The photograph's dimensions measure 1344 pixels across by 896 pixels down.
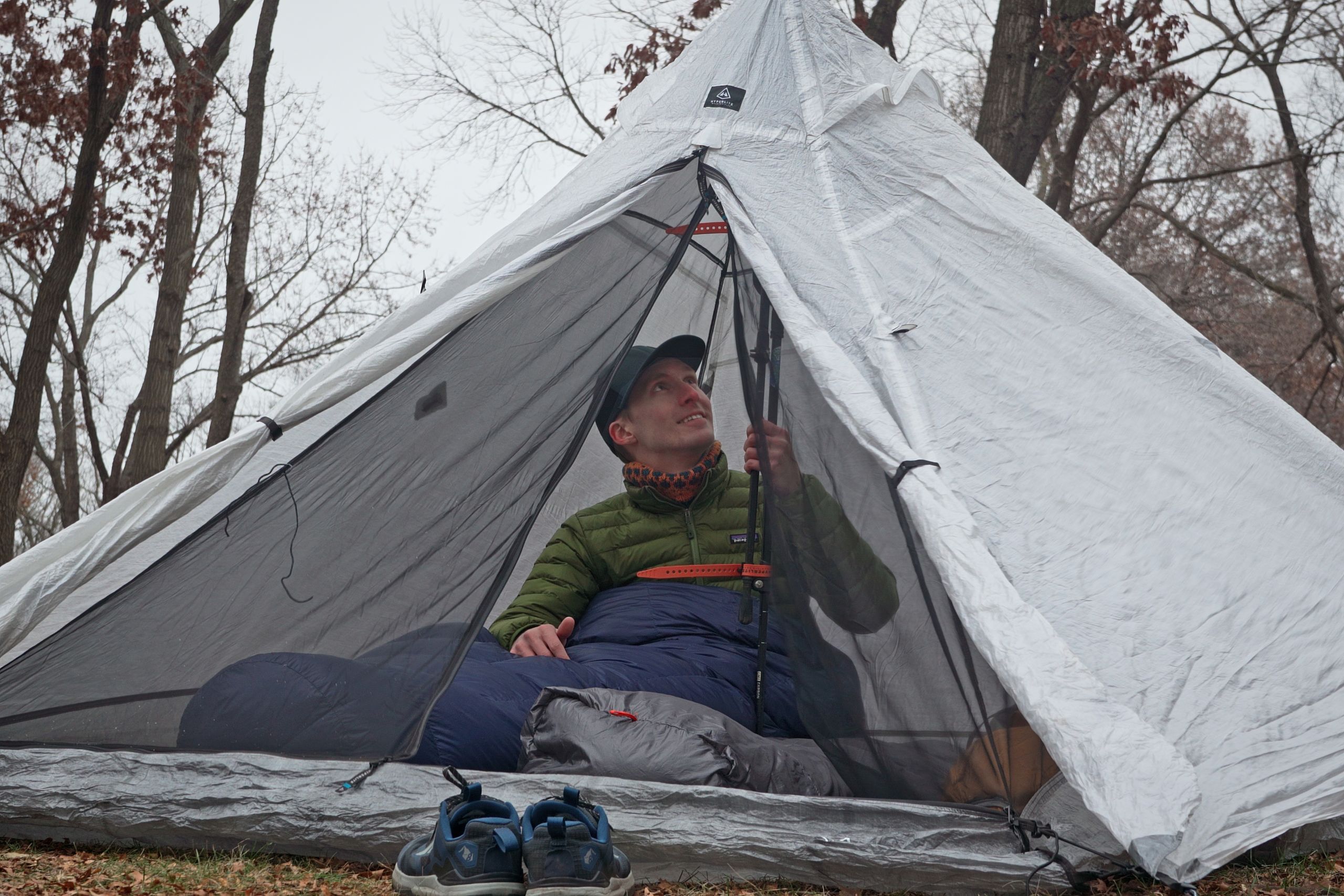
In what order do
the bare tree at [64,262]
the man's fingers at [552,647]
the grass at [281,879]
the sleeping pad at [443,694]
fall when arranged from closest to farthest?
the grass at [281,879], the sleeping pad at [443,694], the man's fingers at [552,647], the bare tree at [64,262]

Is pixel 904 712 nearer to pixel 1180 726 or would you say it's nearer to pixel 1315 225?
pixel 1180 726

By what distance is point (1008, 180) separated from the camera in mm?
3197

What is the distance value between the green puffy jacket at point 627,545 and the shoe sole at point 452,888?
4.06 ft

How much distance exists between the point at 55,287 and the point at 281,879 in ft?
14.5

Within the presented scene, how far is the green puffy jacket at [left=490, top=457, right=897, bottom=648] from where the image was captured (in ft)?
10.3

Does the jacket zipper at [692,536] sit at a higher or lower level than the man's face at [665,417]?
lower

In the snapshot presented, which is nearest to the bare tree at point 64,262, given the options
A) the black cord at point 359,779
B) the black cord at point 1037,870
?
the black cord at point 359,779

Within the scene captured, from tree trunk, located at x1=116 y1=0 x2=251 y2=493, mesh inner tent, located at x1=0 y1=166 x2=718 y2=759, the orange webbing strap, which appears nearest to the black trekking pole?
the orange webbing strap

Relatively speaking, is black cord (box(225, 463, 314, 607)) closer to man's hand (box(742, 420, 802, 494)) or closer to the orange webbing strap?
the orange webbing strap

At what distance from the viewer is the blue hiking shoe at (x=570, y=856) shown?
1734mm

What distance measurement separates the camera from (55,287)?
542 cm

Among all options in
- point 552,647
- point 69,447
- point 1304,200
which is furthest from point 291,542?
point 69,447

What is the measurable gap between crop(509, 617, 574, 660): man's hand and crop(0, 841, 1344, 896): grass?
0.81 m

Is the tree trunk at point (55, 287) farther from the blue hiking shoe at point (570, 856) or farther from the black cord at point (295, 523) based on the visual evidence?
the blue hiking shoe at point (570, 856)
